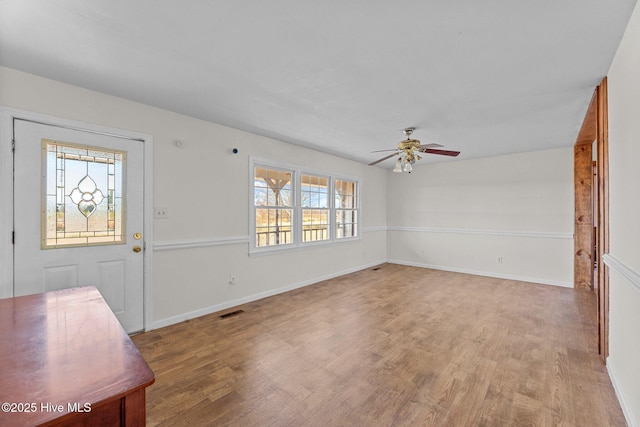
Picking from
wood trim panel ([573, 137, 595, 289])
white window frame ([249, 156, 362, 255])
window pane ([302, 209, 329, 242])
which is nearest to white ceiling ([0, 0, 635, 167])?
white window frame ([249, 156, 362, 255])

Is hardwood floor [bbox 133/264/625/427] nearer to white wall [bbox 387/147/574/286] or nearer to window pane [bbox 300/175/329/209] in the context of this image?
white wall [bbox 387/147/574/286]

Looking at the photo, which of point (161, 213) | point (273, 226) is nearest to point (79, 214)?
point (161, 213)

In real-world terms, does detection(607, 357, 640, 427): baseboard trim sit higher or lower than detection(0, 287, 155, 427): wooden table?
lower

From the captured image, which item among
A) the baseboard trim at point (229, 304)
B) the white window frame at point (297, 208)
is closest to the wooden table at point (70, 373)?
the baseboard trim at point (229, 304)

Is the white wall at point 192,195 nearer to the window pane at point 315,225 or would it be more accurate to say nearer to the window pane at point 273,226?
the window pane at point 273,226

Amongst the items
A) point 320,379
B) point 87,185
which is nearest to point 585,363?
point 320,379

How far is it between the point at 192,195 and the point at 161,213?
40 cm

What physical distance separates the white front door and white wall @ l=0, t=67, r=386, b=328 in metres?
0.18

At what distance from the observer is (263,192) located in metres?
4.26

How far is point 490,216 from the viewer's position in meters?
5.55

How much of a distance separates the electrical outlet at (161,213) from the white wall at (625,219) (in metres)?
3.85

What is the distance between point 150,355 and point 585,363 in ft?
12.4

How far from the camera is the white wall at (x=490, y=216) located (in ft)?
16.0

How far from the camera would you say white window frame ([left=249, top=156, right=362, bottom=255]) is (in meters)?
4.01
